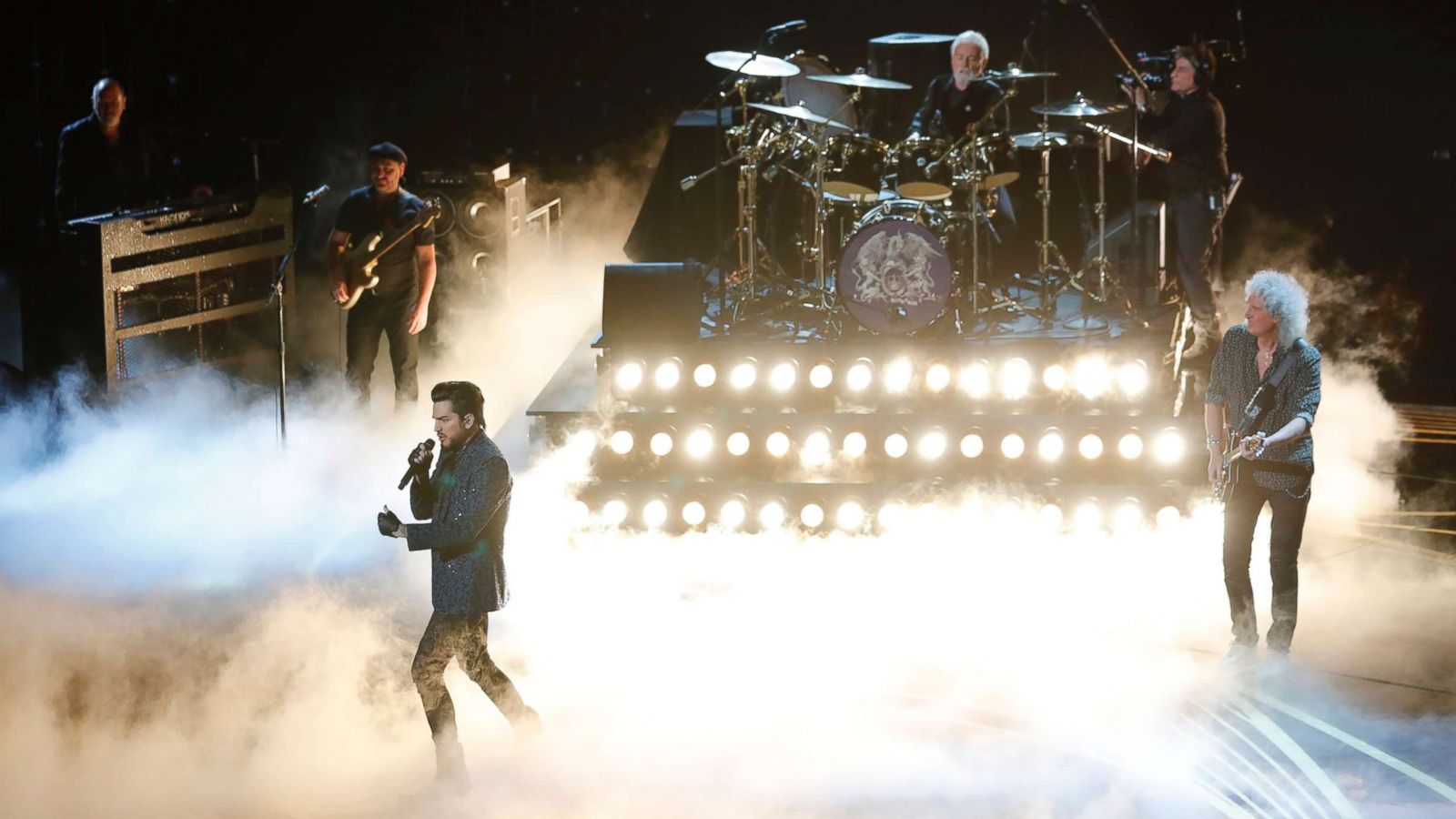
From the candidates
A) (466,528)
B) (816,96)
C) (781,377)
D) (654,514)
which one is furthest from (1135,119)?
(466,528)

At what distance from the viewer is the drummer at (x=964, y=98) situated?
33.6 feet

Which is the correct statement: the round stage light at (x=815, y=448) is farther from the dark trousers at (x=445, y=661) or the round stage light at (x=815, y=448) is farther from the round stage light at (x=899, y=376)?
the dark trousers at (x=445, y=661)

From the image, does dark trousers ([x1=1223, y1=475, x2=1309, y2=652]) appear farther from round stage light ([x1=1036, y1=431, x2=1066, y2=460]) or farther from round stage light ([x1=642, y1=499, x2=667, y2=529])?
round stage light ([x1=642, y1=499, x2=667, y2=529])

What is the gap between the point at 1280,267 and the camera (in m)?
12.1

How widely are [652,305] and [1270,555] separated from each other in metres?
3.83

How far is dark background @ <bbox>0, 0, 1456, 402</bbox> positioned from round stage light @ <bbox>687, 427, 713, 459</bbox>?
361cm

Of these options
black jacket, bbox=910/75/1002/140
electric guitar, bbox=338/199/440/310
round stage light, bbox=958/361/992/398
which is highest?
black jacket, bbox=910/75/1002/140

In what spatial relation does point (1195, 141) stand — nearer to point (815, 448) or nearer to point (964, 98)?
point (964, 98)

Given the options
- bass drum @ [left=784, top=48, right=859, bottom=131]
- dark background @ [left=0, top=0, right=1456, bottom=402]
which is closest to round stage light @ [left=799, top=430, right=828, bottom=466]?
bass drum @ [left=784, top=48, right=859, bottom=131]

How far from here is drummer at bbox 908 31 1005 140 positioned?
1023 cm

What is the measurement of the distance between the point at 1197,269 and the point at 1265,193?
2098 millimetres

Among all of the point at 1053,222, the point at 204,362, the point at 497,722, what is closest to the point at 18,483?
the point at 204,362

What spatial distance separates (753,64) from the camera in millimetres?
9148

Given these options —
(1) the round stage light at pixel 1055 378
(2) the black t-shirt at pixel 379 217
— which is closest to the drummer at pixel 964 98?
(1) the round stage light at pixel 1055 378
